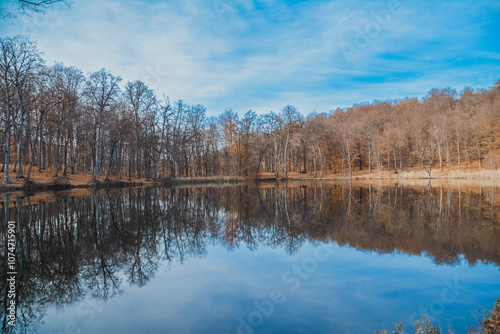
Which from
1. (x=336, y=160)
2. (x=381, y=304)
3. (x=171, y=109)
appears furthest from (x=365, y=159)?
(x=381, y=304)

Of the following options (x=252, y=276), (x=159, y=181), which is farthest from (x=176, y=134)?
(x=252, y=276)

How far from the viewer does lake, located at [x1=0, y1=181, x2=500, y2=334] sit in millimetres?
4438

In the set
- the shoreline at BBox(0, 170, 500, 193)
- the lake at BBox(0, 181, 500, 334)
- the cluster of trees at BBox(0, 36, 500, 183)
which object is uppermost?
the cluster of trees at BBox(0, 36, 500, 183)

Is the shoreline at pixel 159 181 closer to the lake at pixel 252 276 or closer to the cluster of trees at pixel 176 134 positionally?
the cluster of trees at pixel 176 134

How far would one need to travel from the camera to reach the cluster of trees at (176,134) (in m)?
31.6

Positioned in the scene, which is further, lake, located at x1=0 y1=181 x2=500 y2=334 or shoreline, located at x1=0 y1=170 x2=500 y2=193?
shoreline, located at x1=0 y1=170 x2=500 y2=193

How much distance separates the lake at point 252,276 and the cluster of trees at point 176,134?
Answer: 2398cm

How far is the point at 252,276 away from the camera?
634 cm

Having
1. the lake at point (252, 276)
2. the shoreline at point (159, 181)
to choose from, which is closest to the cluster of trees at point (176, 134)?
the shoreline at point (159, 181)

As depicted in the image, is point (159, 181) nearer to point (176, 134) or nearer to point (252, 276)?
point (176, 134)

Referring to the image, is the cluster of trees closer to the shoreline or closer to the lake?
the shoreline

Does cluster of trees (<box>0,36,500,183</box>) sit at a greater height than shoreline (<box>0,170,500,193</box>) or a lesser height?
greater

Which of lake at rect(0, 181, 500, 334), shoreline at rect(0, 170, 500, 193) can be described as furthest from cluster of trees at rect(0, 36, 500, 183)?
lake at rect(0, 181, 500, 334)

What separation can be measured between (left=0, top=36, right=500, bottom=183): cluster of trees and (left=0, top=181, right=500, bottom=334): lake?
944 inches
